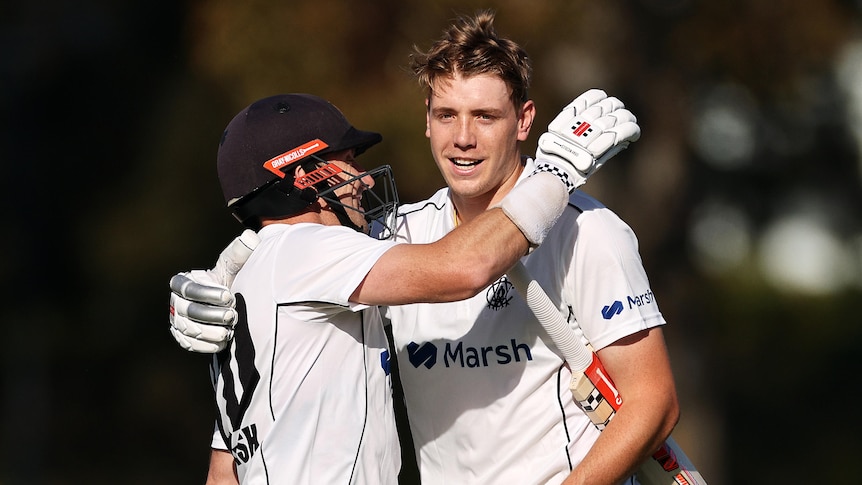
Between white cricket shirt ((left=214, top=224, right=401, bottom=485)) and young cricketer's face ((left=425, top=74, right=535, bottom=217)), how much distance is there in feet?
2.04

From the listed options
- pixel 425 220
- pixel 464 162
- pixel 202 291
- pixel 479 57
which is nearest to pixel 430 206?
pixel 425 220

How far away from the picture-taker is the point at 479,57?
14.6 ft

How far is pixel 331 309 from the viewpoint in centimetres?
403

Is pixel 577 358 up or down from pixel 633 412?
up

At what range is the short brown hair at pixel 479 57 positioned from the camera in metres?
4.45

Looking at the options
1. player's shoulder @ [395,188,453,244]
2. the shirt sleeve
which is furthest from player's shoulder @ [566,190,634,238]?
player's shoulder @ [395,188,453,244]

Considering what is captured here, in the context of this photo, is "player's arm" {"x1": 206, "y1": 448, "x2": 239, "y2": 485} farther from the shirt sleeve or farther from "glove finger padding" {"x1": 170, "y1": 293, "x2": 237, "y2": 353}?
the shirt sleeve

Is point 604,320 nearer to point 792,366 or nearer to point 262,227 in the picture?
point 262,227

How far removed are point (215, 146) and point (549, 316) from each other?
25.3 feet

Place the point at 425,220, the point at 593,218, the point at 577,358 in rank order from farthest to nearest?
1. the point at 425,220
2. the point at 593,218
3. the point at 577,358

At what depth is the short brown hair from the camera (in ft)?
14.6

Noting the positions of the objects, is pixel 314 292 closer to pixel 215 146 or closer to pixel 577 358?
pixel 577 358

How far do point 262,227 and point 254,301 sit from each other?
422 mm

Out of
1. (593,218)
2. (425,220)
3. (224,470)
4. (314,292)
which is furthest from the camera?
(425,220)
